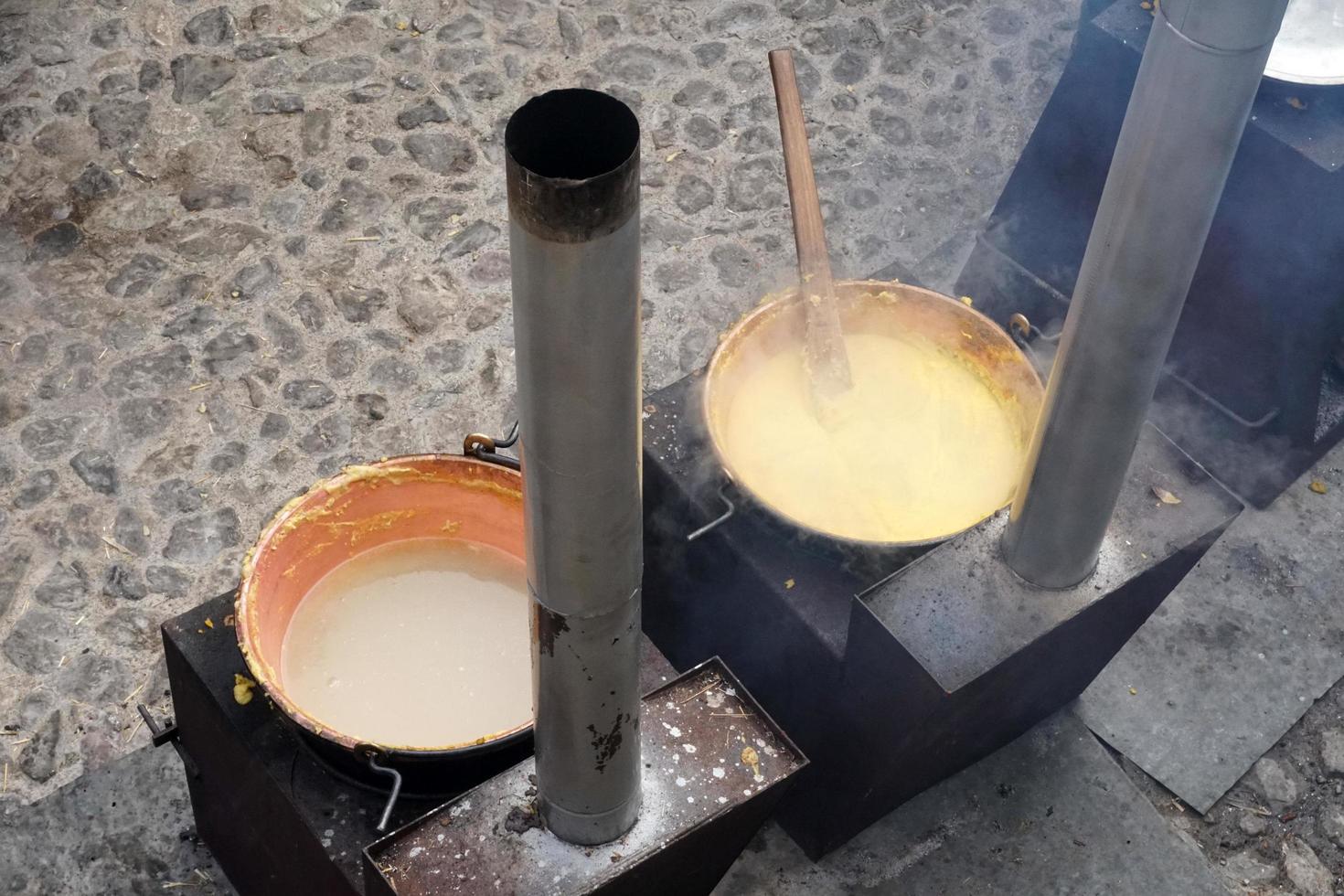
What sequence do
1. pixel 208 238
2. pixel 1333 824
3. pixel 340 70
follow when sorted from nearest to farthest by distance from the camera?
pixel 1333 824 → pixel 208 238 → pixel 340 70

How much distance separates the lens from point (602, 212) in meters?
1.98

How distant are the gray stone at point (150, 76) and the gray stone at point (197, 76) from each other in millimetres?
51

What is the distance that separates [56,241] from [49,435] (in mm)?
975

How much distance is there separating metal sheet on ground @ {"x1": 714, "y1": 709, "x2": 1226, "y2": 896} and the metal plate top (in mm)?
2264

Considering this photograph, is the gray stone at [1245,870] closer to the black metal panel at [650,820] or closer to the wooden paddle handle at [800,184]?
the black metal panel at [650,820]

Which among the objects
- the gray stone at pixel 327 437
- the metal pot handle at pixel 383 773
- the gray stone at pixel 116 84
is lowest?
the gray stone at pixel 327 437

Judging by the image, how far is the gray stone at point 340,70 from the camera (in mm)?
6543

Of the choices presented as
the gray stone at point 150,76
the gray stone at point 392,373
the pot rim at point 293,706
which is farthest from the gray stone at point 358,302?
the pot rim at point 293,706

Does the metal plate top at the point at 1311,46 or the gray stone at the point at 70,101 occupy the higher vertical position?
the metal plate top at the point at 1311,46

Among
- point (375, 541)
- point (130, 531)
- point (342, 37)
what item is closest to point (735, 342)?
point (375, 541)

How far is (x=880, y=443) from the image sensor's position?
4227 mm

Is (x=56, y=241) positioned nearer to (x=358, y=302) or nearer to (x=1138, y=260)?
(x=358, y=302)

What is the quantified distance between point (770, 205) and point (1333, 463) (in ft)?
7.99

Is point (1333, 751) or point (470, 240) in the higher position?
point (470, 240)
